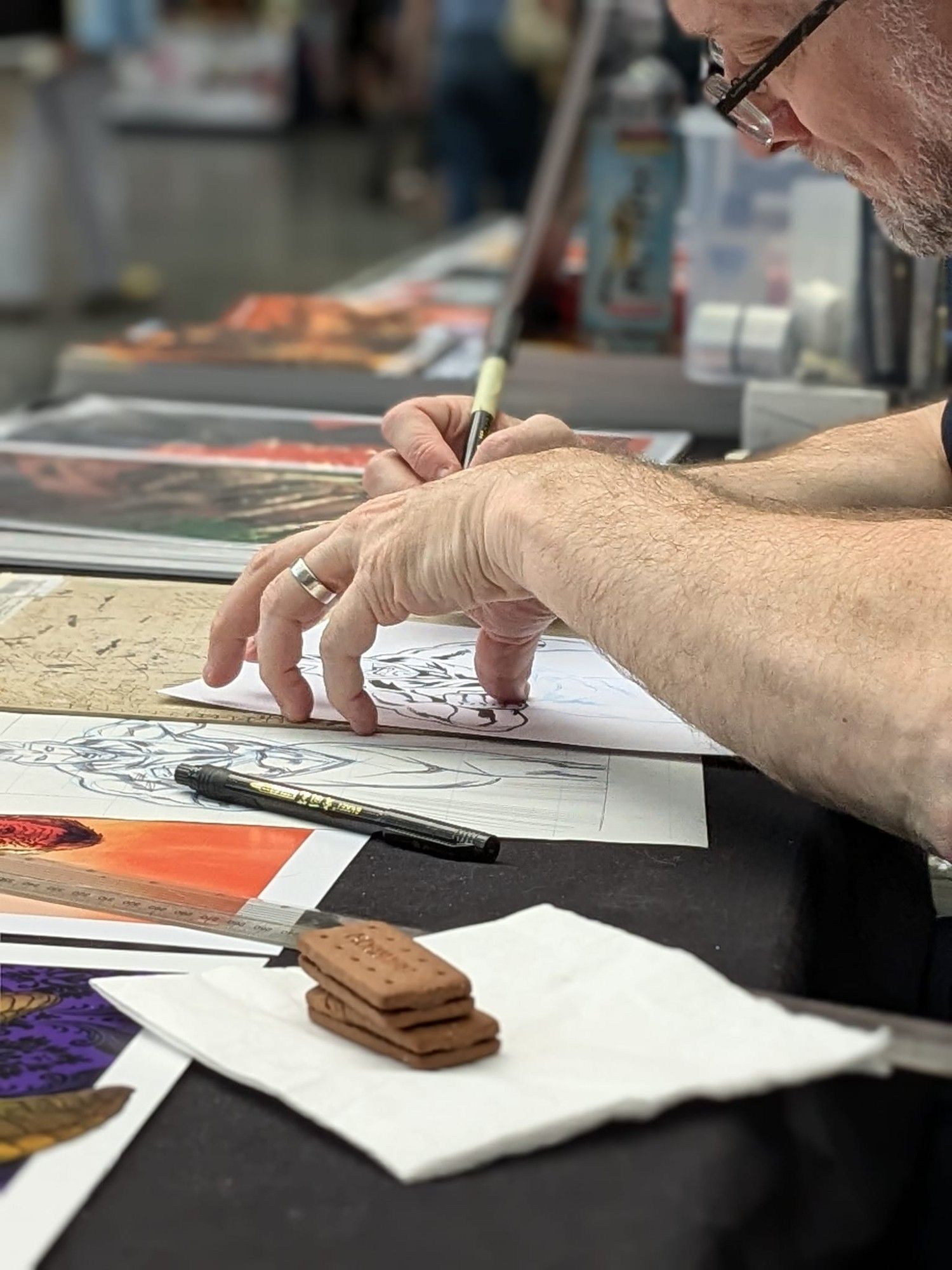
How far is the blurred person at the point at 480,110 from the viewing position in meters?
5.98

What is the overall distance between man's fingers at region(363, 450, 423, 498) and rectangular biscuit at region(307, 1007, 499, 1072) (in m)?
0.60

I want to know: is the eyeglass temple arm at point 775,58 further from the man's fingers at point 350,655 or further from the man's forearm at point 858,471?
the man's fingers at point 350,655

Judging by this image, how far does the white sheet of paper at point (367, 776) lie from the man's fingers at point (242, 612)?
67 mm

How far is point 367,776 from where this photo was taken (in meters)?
0.98

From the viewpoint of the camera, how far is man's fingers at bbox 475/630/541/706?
1115mm

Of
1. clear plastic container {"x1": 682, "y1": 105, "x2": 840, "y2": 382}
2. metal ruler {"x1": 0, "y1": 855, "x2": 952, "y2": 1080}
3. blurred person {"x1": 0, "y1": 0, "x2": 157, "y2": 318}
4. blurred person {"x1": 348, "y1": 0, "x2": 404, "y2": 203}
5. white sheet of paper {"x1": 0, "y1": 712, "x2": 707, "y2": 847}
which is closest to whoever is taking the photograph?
metal ruler {"x1": 0, "y1": 855, "x2": 952, "y2": 1080}

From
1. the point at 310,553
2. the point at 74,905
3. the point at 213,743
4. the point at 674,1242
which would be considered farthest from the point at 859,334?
the point at 674,1242

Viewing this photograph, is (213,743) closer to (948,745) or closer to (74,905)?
(74,905)

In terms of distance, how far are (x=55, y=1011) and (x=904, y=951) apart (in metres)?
0.45

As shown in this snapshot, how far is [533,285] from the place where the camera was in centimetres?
236

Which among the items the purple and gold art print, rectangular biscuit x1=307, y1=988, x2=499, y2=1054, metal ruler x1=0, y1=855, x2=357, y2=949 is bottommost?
the purple and gold art print

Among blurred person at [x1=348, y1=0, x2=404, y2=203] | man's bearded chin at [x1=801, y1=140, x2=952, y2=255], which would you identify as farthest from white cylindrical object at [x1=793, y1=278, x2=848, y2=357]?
blurred person at [x1=348, y1=0, x2=404, y2=203]

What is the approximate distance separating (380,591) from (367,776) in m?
0.13

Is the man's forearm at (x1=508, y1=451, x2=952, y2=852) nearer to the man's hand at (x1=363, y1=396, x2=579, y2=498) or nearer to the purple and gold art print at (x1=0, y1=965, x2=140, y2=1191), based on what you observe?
the man's hand at (x1=363, y1=396, x2=579, y2=498)
